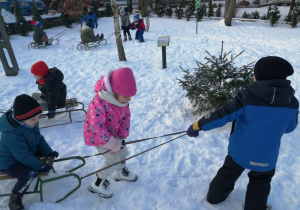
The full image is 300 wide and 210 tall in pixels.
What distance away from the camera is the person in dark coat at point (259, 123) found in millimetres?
1752

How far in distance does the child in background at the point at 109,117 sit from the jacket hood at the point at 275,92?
115cm

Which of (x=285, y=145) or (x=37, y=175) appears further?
(x=285, y=145)

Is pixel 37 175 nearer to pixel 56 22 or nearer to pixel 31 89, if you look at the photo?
pixel 31 89

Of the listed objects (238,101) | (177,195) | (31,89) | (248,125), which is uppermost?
(238,101)

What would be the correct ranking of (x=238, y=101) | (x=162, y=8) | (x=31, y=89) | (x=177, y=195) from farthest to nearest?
(x=162, y=8) < (x=31, y=89) < (x=177, y=195) < (x=238, y=101)

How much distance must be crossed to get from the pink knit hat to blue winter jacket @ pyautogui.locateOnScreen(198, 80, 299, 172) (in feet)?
2.65

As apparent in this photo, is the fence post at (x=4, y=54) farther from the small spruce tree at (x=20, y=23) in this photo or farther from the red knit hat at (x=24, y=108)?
the small spruce tree at (x=20, y=23)

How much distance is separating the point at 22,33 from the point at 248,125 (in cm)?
1381

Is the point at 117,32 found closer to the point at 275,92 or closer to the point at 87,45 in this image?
the point at 87,45

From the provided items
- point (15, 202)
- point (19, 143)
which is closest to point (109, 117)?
point (19, 143)

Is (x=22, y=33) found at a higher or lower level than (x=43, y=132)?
higher

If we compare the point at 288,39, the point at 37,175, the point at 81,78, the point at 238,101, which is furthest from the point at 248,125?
the point at 288,39

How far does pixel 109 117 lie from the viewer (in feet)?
7.45

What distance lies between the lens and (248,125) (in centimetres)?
197
